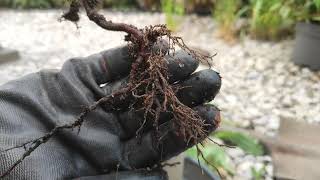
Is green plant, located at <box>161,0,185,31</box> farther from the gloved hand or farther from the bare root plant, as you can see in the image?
the bare root plant

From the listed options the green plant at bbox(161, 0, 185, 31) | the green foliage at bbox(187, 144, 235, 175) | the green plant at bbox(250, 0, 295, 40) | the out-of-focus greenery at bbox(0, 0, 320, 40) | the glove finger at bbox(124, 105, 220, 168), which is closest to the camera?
the glove finger at bbox(124, 105, 220, 168)

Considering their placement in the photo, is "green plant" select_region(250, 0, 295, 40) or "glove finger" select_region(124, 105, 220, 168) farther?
"green plant" select_region(250, 0, 295, 40)

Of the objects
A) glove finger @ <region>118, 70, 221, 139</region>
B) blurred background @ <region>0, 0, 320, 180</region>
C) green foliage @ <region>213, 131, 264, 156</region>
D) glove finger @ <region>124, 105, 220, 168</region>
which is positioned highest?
glove finger @ <region>118, 70, 221, 139</region>

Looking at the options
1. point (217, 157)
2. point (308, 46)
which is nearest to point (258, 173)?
point (217, 157)

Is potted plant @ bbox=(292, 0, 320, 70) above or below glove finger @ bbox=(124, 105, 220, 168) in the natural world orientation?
below

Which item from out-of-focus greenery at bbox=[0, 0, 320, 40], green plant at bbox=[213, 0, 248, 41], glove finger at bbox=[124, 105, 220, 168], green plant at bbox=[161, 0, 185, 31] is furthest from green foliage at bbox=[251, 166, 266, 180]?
green plant at bbox=[213, 0, 248, 41]

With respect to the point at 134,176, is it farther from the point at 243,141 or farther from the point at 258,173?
the point at 243,141

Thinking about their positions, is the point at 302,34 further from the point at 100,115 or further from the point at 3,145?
the point at 3,145
